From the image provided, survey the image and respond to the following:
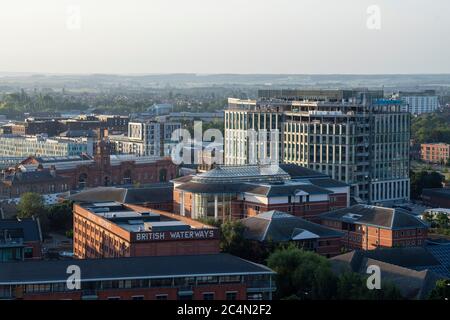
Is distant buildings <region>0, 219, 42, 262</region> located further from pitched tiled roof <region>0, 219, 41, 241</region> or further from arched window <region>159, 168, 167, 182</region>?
arched window <region>159, 168, 167, 182</region>

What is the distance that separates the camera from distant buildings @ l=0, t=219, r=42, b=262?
2323 cm

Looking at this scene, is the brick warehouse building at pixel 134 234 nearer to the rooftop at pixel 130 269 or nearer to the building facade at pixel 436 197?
the rooftop at pixel 130 269

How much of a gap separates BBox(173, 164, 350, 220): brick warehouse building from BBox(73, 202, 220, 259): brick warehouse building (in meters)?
3.54

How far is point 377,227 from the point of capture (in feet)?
94.3

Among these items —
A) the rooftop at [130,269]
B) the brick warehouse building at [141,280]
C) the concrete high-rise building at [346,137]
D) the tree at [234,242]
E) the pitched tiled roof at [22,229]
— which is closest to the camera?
the brick warehouse building at [141,280]

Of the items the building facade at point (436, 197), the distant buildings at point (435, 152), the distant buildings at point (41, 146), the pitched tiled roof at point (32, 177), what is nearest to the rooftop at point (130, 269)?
the building facade at point (436, 197)

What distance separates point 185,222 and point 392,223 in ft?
23.1

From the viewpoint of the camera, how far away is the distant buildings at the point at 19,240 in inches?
915

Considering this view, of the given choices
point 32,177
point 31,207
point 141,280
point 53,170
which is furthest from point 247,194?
point 53,170

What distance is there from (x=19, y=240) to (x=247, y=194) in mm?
9903

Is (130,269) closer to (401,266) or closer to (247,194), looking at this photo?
(401,266)

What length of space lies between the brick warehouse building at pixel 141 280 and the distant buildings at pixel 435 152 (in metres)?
50.4
